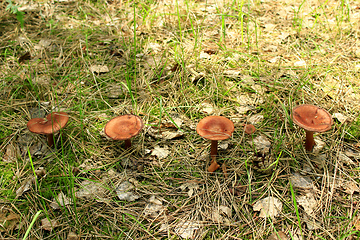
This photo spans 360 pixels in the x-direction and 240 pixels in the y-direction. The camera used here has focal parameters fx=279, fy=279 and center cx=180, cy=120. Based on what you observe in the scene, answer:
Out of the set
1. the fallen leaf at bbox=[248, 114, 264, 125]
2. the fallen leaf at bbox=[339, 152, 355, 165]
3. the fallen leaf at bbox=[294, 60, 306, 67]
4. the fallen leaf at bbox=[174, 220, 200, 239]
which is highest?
the fallen leaf at bbox=[294, 60, 306, 67]

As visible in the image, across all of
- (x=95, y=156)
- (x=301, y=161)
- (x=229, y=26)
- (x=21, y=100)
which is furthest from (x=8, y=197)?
(x=229, y=26)

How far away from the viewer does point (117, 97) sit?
11.0ft

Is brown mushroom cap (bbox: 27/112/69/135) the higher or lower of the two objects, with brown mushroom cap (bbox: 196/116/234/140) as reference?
lower

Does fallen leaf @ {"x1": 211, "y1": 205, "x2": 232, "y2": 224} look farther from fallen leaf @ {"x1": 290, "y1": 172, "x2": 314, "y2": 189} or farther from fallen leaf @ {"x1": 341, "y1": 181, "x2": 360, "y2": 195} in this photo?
fallen leaf @ {"x1": 341, "y1": 181, "x2": 360, "y2": 195}

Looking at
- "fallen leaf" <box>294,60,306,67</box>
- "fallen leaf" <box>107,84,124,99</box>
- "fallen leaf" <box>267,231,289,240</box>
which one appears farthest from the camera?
"fallen leaf" <box>294,60,306,67</box>

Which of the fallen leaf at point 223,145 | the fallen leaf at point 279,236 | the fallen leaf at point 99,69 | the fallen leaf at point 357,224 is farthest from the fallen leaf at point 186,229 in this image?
the fallen leaf at point 99,69

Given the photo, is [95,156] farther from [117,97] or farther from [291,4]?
[291,4]

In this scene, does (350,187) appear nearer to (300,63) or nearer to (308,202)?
(308,202)

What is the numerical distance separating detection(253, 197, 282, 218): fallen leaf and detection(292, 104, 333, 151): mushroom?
0.68 m

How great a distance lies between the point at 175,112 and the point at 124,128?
28.3 inches

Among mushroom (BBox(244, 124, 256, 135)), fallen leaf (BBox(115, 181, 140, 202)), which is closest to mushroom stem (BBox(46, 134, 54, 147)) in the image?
fallen leaf (BBox(115, 181, 140, 202))

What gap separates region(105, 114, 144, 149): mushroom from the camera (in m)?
2.56

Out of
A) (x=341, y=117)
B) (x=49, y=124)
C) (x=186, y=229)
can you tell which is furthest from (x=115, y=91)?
(x=341, y=117)

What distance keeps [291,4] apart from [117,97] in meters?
3.44
